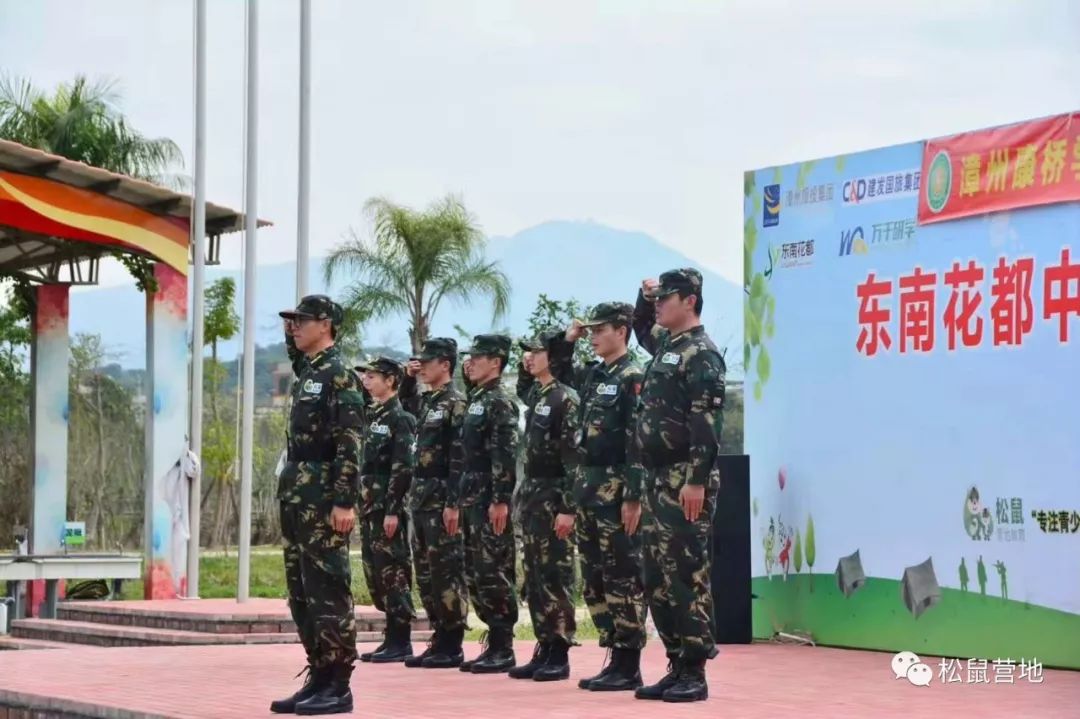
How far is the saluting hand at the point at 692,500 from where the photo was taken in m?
6.79

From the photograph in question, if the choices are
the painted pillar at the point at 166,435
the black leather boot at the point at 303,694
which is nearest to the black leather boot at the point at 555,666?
the black leather boot at the point at 303,694

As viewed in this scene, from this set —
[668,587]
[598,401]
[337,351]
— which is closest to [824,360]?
[598,401]

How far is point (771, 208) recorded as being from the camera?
10.6 metres

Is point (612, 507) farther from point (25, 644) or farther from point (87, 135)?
point (87, 135)

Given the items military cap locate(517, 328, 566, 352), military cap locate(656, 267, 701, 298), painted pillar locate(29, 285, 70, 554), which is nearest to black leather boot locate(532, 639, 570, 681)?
military cap locate(517, 328, 566, 352)

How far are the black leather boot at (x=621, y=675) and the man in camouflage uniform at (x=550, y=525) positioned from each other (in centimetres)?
53

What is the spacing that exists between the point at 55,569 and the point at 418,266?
932 centimetres

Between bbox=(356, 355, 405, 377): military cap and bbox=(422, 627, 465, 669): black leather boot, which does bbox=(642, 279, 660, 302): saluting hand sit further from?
bbox=(422, 627, 465, 669): black leather boot

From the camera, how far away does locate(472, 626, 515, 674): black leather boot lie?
8492 millimetres

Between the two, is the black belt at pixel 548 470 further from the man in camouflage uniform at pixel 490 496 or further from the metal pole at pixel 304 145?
the metal pole at pixel 304 145

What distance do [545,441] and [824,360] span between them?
2.63 meters

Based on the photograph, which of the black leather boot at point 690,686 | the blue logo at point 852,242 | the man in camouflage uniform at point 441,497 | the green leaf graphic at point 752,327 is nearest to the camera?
the black leather boot at point 690,686

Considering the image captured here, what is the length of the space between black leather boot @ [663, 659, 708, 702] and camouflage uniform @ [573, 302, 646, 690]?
51cm

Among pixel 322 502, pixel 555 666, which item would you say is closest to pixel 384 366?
pixel 555 666
